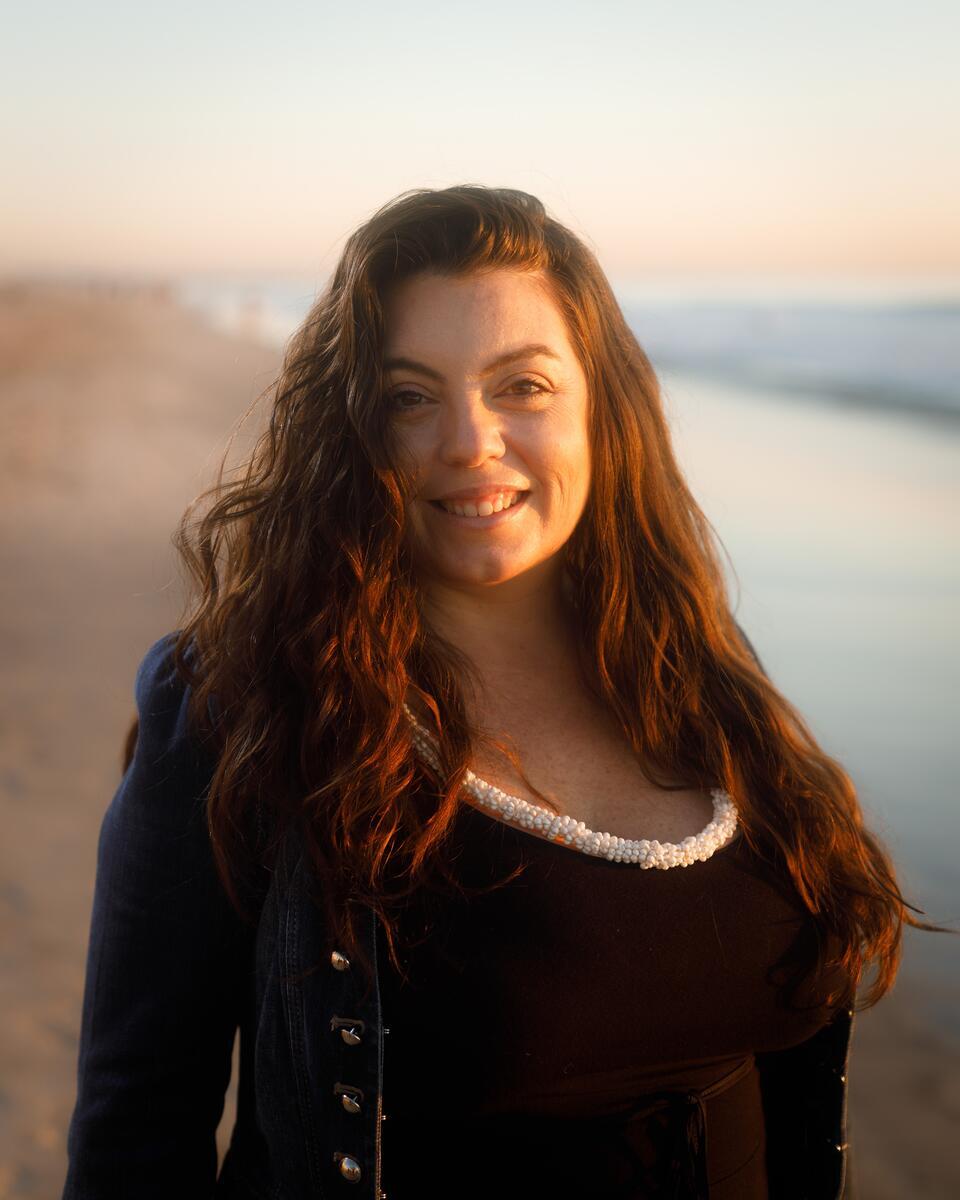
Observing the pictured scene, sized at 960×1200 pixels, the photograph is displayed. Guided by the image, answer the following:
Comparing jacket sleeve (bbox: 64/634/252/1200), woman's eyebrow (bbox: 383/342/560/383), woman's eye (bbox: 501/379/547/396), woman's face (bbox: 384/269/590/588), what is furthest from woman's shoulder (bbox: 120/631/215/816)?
woman's eye (bbox: 501/379/547/396)

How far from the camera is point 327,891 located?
1730mm

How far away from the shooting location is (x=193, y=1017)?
1766 mm

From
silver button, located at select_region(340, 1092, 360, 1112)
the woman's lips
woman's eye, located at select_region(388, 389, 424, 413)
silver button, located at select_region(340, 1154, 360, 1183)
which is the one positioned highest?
woman's eye, located at select_region(388, 389, 424, 413)

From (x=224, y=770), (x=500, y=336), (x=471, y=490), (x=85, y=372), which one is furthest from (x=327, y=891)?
(x=85, y=372)

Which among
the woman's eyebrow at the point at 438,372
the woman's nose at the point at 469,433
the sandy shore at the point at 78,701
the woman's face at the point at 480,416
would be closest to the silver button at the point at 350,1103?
the woman's face at the point at 480,416

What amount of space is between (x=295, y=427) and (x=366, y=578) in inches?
11.6

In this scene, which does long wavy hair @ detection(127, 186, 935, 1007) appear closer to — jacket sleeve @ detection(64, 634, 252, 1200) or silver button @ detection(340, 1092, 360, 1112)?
jacket sleeve @ detection(64, 634, 252, 1200)

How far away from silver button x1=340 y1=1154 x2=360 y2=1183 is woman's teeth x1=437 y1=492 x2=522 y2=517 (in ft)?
3.05

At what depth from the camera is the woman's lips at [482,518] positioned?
191 centimetres

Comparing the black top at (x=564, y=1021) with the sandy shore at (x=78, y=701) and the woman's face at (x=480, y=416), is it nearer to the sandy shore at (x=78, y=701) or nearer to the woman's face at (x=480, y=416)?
the woman's face at (x=480, y=416)

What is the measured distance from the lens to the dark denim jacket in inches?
67.6

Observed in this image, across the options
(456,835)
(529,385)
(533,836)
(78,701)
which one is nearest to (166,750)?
(456,835)

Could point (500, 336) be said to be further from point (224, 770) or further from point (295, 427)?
point (224, 770)

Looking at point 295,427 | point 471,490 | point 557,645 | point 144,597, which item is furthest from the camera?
point 144,597
